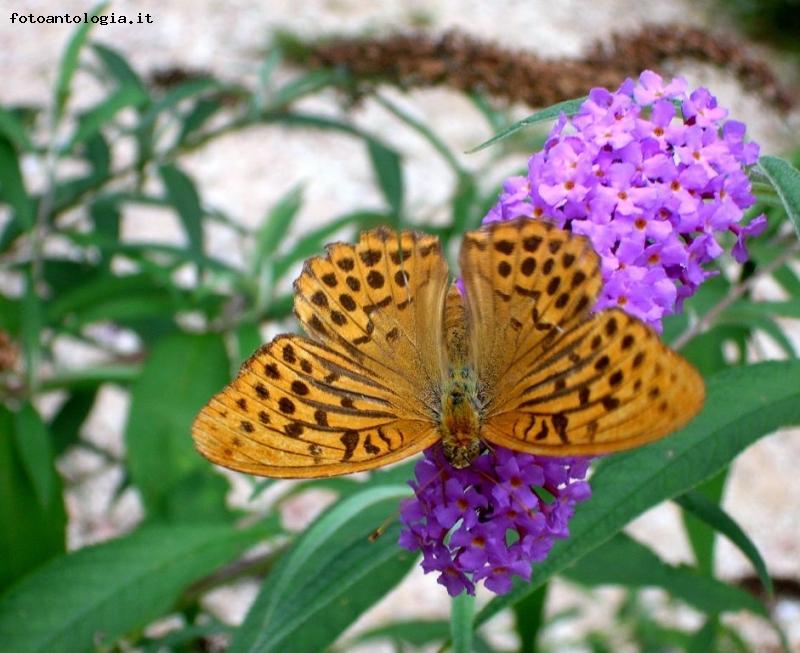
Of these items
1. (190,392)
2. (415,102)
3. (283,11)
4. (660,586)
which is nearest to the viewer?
(660,586)

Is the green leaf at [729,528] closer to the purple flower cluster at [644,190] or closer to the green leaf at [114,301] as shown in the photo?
the purple flower cluster at [644,190]

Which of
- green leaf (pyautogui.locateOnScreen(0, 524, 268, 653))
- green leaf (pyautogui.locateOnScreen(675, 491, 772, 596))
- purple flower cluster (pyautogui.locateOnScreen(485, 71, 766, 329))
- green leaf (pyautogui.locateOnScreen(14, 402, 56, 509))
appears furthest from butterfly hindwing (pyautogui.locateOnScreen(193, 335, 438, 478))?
green leaf (pyautogui.locateOnScreen(14, 402, 56, 509))

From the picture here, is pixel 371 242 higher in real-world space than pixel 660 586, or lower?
higher

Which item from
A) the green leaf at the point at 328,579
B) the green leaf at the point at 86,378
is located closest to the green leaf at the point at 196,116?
the green leaf at the point at 86,378

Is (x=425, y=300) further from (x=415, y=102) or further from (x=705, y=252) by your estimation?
(x=415, y=102)

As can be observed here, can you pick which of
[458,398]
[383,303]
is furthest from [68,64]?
[458,398]

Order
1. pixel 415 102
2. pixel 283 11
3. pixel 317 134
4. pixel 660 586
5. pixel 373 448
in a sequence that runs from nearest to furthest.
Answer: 1. pixel 373 448
2. pixel 660 586
3. pixel 317 134
4. pixel 415 102
5. pixel 283 11

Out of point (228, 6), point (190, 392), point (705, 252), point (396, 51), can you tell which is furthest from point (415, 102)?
point (705, 252)
